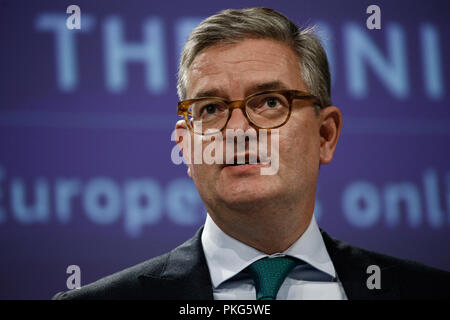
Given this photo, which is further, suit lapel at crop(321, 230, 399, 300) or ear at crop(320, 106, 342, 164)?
ear at crop(320, 106, 342, 164)

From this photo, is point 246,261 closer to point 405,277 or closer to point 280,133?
point 280,133

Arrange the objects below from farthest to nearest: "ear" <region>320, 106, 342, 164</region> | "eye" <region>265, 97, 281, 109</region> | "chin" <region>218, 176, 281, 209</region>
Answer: "ear" <region>320, 106, 342, 164</region>
"eye" <region>265, 97, 281, 109</region>
"chin" <region>218, 176, 281, 209</region>

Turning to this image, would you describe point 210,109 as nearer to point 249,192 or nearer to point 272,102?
point 272,102

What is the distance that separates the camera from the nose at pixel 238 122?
1806 mm

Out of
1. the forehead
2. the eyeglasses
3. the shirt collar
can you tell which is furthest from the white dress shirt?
the forehead

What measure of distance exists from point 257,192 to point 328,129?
47cm

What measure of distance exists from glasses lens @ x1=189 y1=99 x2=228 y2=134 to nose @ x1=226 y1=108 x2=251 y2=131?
28mm

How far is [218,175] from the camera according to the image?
180 centimetres

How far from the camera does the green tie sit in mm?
1769

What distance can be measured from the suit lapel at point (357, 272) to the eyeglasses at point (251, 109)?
1.69 ft

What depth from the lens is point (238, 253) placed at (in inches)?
74.0

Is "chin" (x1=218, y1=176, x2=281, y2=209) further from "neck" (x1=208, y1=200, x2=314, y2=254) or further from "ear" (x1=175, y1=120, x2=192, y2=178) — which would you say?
"ear" (x1=175, y1=120, x2=192, y2=178)
